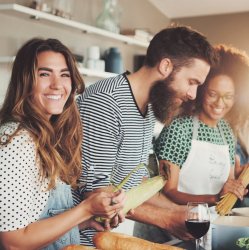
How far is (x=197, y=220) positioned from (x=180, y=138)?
1013 mm

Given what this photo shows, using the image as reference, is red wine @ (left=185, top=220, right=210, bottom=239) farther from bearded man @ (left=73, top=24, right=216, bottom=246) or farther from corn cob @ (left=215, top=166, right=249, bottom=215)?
corn cob @ (left=215, top=166, right=249, bottom=215)

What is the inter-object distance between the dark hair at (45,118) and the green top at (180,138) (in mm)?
756

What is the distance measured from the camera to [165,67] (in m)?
2.08

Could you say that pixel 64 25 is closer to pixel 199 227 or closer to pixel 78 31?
pixel 78 31

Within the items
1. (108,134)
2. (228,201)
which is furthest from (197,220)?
(228,201)

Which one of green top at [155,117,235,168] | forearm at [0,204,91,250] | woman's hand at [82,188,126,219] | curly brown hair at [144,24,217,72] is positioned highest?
curly brown hair at [144,24,217,72]

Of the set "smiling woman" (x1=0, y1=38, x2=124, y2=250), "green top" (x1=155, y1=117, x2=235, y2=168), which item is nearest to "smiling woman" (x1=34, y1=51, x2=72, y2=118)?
"smiling woman" (x1=0, y1=38, x2=124, y2=250)

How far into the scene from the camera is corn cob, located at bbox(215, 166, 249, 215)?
208cm

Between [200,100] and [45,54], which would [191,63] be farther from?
[45,54]

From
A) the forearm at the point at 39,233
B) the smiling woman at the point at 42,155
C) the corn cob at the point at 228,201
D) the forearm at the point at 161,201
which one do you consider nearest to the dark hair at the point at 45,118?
the smiling woman at the point at 42,155

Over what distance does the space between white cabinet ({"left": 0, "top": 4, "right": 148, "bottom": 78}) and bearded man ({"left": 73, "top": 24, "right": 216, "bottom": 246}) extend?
131 centimetres

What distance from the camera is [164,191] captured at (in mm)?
2416

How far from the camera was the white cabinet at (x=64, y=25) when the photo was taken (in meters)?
3.13

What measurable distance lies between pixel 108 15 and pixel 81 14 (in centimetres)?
21
